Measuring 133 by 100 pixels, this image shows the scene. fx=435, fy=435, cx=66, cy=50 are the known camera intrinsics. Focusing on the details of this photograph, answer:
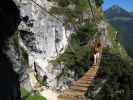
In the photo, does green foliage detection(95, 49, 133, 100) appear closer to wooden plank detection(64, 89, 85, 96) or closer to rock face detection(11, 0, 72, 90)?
rock face detection(11, 0, 72, 90)

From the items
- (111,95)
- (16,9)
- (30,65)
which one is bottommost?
(111,95)

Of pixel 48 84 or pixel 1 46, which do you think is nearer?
pixel 1 46

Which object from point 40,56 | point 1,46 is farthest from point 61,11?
point 1,46

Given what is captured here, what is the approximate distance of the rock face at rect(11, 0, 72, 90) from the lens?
2021 inches

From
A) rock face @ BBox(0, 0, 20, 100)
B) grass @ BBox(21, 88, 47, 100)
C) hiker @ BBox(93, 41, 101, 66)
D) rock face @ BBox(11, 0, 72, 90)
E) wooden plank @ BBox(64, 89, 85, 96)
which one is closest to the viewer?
wooden plank @ BBox(64, 89, 85, 96)

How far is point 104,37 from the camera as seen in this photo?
64.9 meters

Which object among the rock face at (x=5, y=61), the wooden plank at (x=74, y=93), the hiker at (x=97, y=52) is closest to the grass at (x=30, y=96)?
the hiker at (x=97, y=52)

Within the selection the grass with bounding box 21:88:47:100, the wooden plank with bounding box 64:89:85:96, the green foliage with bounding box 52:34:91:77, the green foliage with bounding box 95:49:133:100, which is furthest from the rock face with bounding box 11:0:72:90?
the wooden plank with bounding box 64:89:85:96

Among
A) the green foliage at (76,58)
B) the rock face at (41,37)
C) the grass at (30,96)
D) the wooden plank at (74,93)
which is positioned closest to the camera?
the wooden plank at (74,93)

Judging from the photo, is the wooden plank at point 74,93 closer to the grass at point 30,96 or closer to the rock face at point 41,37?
the grass at point 30,96

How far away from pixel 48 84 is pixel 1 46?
3744 cm

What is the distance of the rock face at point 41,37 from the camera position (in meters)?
51.3

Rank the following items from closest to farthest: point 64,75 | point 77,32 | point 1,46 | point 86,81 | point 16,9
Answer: point 86,81 → point 16,9 → point 1,46 → point 64,75 → point 77,32

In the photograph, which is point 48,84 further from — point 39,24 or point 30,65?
point 39,24
